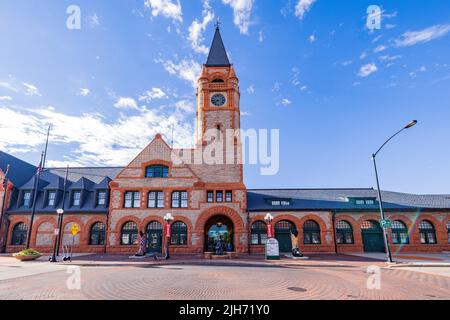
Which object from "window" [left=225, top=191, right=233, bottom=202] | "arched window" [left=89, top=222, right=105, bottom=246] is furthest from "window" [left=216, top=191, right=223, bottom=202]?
"arched window" [left=89, top=222, right=105, bottom=246]

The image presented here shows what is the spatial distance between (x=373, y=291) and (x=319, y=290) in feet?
6.83

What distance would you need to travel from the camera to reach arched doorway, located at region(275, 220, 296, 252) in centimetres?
2655

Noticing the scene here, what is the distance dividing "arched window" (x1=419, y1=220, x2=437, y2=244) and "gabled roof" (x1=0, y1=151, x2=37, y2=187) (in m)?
46.9

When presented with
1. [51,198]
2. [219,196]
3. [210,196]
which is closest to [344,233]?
[219,196]

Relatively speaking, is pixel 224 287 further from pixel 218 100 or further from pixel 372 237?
pixel 218 100

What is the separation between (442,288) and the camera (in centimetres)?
1010

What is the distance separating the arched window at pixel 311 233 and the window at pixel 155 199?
52.2ft

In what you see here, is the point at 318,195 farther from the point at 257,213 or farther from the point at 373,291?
the point at 373,291

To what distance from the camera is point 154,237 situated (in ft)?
85.0

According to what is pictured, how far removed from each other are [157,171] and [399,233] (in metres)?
27.8

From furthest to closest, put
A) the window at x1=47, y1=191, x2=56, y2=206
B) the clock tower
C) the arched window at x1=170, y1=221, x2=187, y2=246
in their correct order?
the clock tower
the window at x1=47, y1=191, x2=56, y2=206
the arched window at x1=170, y1=221, x2=187, y2=246

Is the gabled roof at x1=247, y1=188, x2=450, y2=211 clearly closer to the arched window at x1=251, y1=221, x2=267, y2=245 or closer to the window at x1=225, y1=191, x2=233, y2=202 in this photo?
the arched window at x1=251, y1=221, x2=267, y2=245

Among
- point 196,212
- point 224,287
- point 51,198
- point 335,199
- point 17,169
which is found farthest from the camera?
point 17,169

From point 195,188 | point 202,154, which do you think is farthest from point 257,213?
point 202,154
